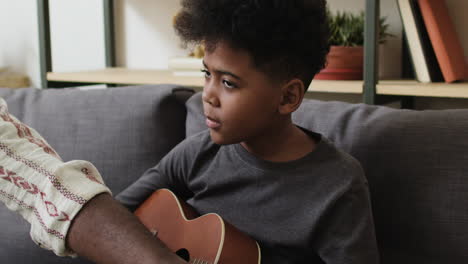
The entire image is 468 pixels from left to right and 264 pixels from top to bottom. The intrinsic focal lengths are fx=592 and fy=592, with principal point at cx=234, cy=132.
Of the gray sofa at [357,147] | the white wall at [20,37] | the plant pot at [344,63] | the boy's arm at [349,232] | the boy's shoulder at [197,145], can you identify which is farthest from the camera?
the white wall at [20,37]

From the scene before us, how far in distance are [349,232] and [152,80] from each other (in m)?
1.17

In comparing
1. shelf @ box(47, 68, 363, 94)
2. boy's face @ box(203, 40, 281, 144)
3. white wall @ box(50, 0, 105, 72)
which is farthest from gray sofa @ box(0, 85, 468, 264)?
white wall @ box(50, 0, 105, 72)

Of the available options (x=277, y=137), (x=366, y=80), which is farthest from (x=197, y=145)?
(x=366, y=80)

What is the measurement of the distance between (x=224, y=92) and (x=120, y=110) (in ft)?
1.85

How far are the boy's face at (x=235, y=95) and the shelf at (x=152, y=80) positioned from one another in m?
0.62

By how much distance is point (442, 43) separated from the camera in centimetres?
154

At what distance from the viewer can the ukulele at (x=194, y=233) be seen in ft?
3.20

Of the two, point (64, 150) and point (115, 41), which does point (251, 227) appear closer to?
point (64, 150)

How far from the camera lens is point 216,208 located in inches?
44.6

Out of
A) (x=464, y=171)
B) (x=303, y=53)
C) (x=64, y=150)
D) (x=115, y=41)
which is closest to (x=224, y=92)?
(x=303, y=53)

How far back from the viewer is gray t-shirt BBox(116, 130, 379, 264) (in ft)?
3.16

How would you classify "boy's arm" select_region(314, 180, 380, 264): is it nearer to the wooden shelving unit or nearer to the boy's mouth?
the boy's mouth

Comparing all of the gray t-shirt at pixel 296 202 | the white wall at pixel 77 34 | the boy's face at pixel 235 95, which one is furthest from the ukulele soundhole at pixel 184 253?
the white wall at pixel 77 34

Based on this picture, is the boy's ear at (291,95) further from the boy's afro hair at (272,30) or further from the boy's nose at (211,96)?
the boy's nose at (211,96)
